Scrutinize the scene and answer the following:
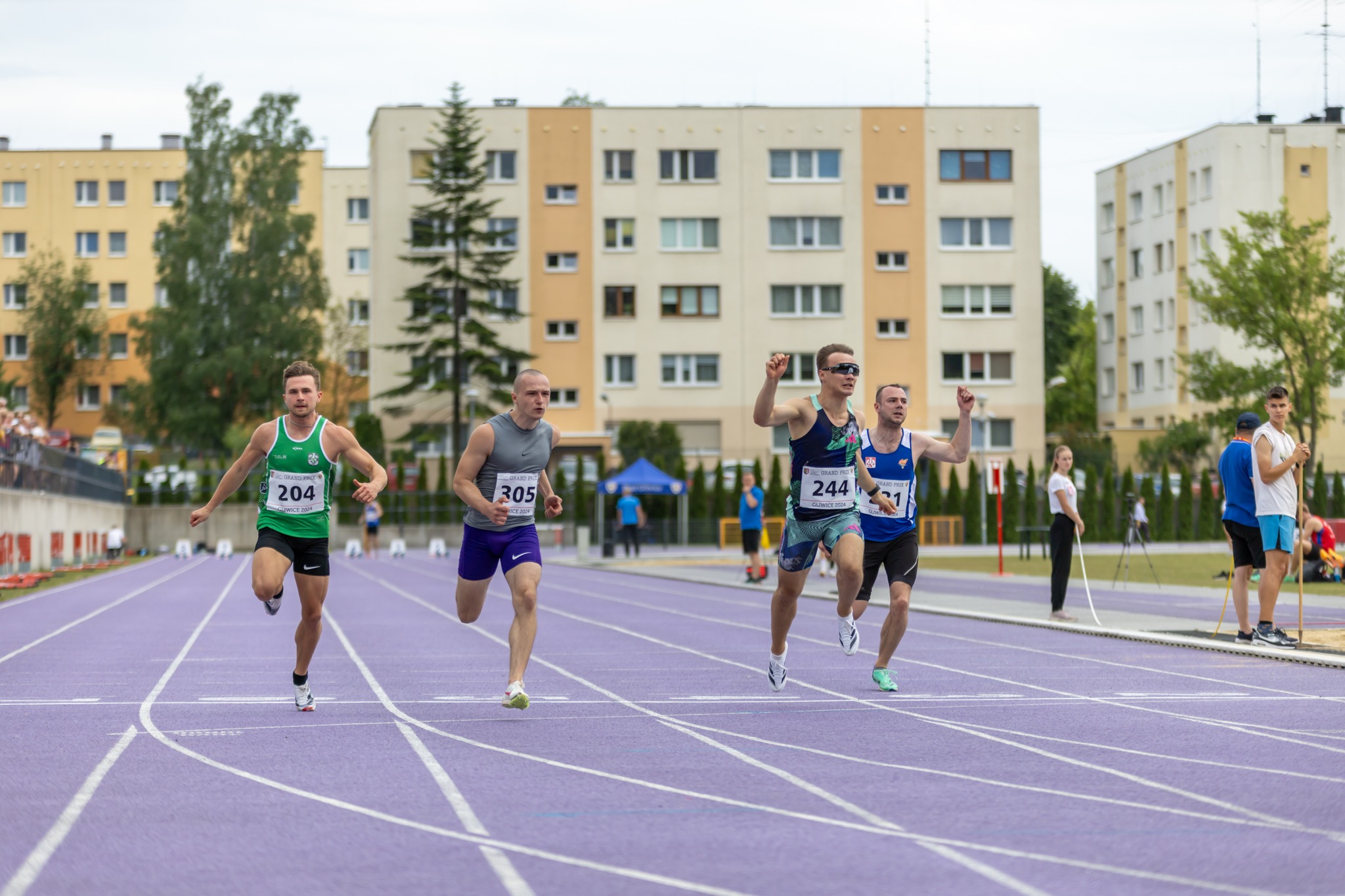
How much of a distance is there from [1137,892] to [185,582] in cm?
2945

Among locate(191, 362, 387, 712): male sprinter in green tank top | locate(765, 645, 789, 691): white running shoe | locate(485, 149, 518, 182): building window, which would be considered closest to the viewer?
locate(191, 362, 387, 712): male sprinter in green tank top

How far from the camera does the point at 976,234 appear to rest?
69.9m

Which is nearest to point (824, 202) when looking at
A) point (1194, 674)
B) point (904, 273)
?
point (904, 273)

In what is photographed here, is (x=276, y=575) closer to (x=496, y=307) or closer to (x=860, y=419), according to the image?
(x=860, y=419)

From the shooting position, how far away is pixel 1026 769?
25.8ft

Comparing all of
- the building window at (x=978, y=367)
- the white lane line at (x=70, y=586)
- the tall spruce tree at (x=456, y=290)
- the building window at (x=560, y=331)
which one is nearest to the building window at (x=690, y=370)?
the building window at (x=560, y=331)

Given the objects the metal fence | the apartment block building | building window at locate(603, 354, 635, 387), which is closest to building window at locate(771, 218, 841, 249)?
building window at locate(603, 354, 635, 387)

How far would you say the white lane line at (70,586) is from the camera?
24281 mm

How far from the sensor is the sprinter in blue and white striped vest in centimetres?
1130

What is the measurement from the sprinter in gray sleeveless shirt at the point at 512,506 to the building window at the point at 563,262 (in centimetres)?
5925

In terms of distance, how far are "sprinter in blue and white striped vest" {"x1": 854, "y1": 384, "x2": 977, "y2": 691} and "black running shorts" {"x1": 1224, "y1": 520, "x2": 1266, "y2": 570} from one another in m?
3.60

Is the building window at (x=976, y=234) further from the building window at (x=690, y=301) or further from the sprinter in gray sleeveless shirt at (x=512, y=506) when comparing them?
the sprinter in gray sleeveless shirt at (x=512, y=506)

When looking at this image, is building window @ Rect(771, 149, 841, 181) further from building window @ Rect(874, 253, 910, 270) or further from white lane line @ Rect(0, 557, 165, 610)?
white lane line @ Rect(0, 557, 165, 610)

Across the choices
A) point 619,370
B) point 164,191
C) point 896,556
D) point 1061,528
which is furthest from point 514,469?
point 164,191
